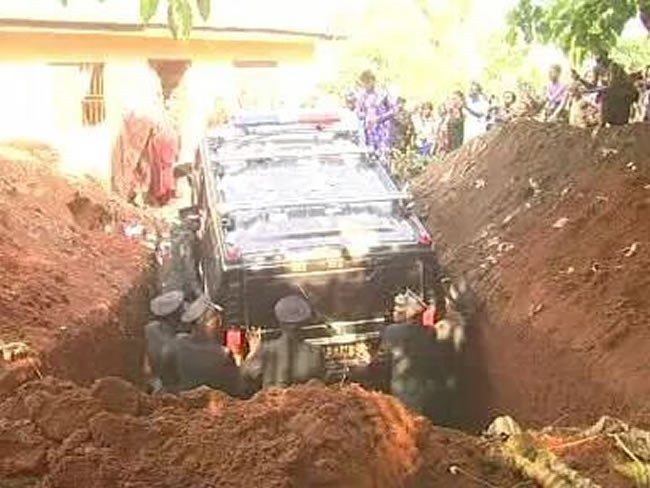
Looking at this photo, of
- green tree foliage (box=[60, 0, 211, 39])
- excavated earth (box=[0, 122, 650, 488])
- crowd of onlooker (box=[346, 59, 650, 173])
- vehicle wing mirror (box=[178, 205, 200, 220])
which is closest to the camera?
green tree foliage (box=[60, 0, 211, 39])

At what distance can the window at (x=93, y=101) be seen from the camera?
15359 mm

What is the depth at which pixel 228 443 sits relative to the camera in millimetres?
4273

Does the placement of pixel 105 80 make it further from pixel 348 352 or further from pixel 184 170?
pixel 348 352

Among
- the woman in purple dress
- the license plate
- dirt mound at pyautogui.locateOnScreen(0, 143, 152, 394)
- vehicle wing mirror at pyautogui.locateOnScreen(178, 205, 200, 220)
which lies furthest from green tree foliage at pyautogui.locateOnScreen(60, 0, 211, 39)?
the woman in purple dress

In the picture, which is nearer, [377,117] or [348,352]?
[348,352]

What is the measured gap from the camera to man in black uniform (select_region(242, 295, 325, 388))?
327 inches

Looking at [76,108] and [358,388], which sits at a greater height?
[76,108]

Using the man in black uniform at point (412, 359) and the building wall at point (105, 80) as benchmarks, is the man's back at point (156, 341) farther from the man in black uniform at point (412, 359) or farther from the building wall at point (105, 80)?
the building wall at point (105, 80)

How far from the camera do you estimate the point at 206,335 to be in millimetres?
8586

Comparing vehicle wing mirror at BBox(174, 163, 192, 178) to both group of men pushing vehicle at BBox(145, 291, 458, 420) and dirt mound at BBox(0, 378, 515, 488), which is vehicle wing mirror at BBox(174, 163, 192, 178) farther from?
dirt mound at BBox(0, 378, 515, 488)

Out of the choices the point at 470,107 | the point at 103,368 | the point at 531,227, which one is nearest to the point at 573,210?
the point at 531,227

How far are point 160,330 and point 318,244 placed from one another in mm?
1572

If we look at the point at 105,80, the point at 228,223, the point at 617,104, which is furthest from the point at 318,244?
the point at 105,80

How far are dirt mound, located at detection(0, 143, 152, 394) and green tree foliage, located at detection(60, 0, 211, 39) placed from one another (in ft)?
7.17
